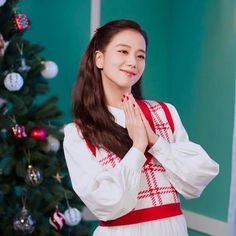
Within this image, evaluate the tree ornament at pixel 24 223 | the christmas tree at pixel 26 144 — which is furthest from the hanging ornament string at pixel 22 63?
the tree ornament at pixel 24 223

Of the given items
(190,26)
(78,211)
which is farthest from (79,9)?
(78,211)

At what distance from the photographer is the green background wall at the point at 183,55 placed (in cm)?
331

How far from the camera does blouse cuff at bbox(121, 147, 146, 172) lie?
139cm

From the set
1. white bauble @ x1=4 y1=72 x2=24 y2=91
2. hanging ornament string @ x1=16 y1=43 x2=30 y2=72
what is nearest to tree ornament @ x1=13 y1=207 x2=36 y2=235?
white bauble @ x1=4 y1=72 x2=24 y2=91

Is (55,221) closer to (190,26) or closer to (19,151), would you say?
(19,151)

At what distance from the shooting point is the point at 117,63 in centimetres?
150

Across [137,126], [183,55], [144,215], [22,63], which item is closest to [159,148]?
[137,126]

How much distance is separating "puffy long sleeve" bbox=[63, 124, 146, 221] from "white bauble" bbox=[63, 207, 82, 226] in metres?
1.57

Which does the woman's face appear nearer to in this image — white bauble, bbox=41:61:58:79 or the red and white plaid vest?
the red and white plaid vest

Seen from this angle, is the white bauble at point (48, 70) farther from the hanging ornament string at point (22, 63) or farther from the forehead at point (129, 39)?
the forehead at point (129, 39)

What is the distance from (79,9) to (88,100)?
2197 mm

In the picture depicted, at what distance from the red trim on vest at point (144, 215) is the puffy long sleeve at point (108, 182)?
55 mm

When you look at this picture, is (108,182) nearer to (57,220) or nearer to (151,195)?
(151,195)

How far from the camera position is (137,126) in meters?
1.46
